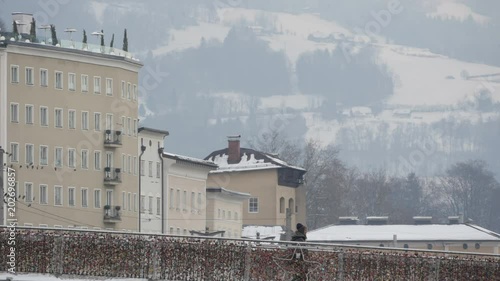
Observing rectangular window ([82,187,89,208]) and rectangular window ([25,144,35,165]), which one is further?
rectangular window ([82,187,89,208])

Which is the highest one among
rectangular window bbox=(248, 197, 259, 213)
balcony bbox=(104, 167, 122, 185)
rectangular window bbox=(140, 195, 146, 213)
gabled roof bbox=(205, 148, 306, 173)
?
gabled roof bbox=(205, 148, 306, 173)

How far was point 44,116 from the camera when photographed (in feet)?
426

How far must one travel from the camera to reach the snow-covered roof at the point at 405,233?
180 metres

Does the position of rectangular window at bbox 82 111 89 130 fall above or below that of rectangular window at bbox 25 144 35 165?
above

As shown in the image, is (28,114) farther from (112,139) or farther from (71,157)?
(112,139)

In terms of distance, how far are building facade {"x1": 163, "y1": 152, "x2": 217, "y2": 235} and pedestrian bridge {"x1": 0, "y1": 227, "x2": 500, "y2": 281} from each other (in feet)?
300

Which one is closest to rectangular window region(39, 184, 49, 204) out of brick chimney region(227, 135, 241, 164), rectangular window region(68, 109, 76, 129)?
rectangular window region(68, 109, 76, 129)

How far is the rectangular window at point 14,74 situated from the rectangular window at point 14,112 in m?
1.62

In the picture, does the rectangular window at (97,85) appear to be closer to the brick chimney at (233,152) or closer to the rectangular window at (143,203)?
the rectangular window at (143,203)

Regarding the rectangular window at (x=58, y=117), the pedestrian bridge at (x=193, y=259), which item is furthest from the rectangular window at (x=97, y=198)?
the pedestrian bridge at (x=193, y=259)

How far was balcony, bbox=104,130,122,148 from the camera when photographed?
137 metres

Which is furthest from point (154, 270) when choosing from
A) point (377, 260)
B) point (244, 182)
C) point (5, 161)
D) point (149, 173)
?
point (244, 182)

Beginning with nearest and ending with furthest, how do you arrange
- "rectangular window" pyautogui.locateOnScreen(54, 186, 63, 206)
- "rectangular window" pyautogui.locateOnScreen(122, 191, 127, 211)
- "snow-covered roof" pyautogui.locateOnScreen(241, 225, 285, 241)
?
"rectangular window" pyautogui.locateOnScreen(54, 186, 63, 206) → "rectangular window" pyautogui.locateOnScreen(122, 191, 127, 211) → "snow-covered roof" pyautogui.locateOnScreen(241, 225, 285, 241)

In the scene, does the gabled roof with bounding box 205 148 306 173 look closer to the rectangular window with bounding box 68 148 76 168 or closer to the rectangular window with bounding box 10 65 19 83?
the rectangular window with bounding box 68 148 76 168
